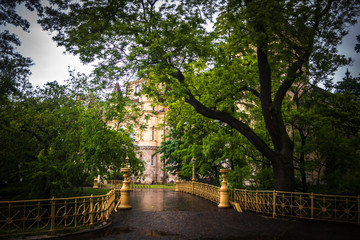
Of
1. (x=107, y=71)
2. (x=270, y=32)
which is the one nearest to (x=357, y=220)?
(x=270, y=32)

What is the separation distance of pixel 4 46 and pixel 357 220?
831 inches

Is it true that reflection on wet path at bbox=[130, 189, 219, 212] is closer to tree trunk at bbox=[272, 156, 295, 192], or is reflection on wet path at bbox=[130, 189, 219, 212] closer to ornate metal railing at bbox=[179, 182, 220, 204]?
ornate metal railing at bbox=[179, 182, 220, 204]

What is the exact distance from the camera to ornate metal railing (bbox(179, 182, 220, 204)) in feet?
57.2

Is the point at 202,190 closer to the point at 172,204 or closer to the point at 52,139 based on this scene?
the point at 172,204

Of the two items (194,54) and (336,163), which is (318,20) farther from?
(336,163)

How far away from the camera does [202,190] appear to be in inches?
824

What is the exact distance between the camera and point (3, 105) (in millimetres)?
17938

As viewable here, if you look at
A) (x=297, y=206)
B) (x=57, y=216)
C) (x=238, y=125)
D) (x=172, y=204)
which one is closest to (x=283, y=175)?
(x=297, y=206)

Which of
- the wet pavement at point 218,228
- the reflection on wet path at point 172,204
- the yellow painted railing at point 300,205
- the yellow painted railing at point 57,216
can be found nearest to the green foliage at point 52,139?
the yellow painted railing at point 57,216

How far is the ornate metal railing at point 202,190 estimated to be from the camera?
57.2 feet

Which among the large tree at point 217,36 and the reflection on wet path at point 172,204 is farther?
the reflection on wet path at point 172,204

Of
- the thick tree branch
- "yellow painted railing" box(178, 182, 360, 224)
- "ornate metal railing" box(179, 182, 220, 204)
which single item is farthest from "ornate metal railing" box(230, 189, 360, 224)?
"ornate metal railing" box(179, 182, 220, 204)

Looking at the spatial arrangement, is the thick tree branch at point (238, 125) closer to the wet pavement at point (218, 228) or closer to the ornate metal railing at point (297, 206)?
the ornate metal railing at point (297, 206)

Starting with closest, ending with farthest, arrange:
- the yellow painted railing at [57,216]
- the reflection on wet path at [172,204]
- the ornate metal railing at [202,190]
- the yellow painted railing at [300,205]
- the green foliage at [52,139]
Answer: the yellow painted railing at [57,216], the yellow painted railing at [300,205], the green foliage at [52,139], the reflection on wet path at [172,204], the ornate metal railing at [202,190]
